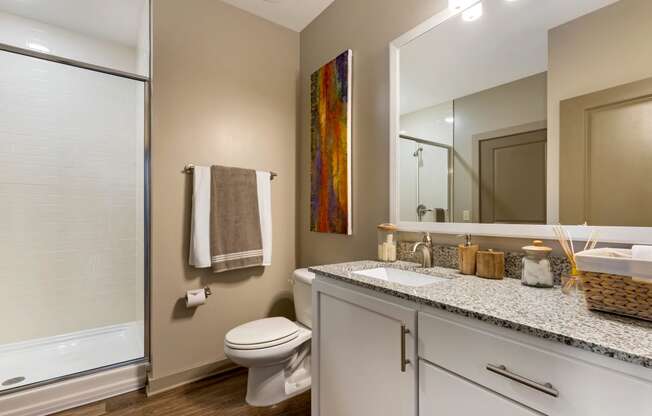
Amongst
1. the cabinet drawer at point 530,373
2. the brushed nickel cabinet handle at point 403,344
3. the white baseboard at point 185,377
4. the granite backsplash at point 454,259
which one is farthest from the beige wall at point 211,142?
the cabinet drawer at point 530,373

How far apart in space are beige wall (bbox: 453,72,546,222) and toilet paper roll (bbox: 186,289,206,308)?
1561 mm

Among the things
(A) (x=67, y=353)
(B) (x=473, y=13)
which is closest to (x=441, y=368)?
(B) (x=473, y=13)

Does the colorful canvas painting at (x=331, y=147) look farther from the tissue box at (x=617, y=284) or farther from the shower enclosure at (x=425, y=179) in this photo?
the tissue box at (x=617, y=284)

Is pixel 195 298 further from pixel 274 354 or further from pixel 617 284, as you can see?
pixel 617 284

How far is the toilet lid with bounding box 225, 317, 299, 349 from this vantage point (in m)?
1.58

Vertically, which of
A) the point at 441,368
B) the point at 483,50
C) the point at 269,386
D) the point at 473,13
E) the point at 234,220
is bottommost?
the point at 269,386

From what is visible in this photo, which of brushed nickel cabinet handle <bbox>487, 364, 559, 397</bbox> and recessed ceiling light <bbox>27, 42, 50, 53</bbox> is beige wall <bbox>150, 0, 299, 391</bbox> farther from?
brushed nickel cabinet handle <bbox>487, 364, 559, 397</bbox>

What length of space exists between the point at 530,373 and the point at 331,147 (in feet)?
5.28

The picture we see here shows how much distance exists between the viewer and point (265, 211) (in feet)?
7.24

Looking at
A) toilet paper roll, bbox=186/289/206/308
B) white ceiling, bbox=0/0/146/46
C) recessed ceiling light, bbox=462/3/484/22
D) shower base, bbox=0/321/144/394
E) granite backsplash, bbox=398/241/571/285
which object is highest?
white ceiling, bbox=0/0/146/46

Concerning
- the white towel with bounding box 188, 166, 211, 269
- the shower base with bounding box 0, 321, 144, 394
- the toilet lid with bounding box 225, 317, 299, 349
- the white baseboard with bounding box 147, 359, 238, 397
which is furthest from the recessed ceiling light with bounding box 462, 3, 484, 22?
the shower base with bounding box 0, 321, 144, 394

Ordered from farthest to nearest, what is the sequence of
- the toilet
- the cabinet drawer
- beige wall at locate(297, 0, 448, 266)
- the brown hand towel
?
1. the brown hand towel
2. beige wall at locate(297, 0, 448, 266)
3. the toilet
4. the cabinet drawer

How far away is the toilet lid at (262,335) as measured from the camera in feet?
5.19

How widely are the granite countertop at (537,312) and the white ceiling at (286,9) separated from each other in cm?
193
